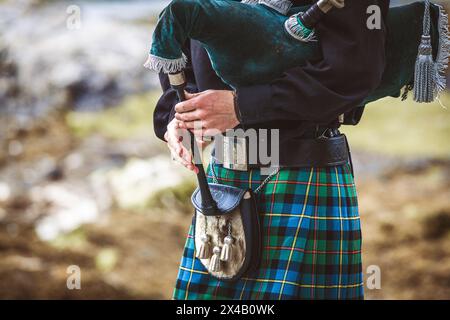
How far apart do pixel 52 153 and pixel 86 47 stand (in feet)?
2.90

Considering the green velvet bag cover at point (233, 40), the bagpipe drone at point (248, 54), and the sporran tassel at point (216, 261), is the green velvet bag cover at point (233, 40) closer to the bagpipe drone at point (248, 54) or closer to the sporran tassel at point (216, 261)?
the bagpipe drone at point (248, 54)

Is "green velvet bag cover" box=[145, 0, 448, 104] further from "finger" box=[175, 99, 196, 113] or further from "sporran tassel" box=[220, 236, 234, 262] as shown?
"sporran tassel" box=[220, 236, 234, 262]

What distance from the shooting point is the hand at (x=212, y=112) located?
1.29 m

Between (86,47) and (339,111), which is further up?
(86,47)

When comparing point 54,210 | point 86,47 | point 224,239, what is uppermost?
point 86,47

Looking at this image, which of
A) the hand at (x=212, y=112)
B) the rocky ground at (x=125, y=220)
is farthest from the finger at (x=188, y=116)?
the rocky ground at (x=125, y=220)

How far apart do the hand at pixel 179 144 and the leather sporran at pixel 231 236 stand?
10 centimetres

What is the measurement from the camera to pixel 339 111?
4.21ft

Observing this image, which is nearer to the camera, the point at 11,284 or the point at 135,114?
the point at 11,284

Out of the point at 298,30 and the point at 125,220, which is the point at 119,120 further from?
the point at 298,30

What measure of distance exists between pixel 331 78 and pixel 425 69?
294mm

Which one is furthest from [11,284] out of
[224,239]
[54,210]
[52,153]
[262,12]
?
[262,12]

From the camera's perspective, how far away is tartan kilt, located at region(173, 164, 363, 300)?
1.39 m

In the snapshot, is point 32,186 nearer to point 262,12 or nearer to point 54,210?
point 54,210
